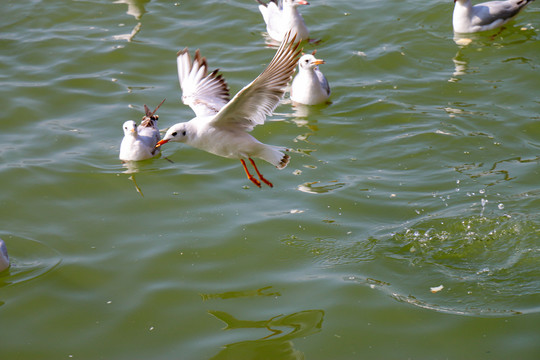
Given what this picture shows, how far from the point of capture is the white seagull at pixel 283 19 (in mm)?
11609

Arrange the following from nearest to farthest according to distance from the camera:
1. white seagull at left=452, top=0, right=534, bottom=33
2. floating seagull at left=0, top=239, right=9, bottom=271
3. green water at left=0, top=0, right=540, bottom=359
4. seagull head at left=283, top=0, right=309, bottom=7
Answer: green water at left=0, top=0, right=540, bottom=359 < floating seagull at left=0, top=239, right=9, bottom=271 < white seagull at left=452, top=0, right=534, bottom=33 < seagull head at left=283, top=0, right=309, bottom=7

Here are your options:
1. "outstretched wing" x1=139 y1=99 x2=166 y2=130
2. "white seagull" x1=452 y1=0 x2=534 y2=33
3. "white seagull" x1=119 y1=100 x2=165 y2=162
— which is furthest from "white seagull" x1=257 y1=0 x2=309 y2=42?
"white seagull" x1=119 y1=100 x2=165 y2=162

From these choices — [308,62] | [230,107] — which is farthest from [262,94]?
[308,62]

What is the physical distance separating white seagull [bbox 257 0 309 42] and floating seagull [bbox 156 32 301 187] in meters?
4.50

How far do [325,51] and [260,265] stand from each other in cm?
544

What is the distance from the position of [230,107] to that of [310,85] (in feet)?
13.0

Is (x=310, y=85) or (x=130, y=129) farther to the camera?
(x=310, y=85)

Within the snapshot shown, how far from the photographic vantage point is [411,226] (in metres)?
7.24

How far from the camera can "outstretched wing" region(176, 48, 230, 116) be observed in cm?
702

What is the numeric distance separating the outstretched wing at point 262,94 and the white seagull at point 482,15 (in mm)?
6195

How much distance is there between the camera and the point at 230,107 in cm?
598

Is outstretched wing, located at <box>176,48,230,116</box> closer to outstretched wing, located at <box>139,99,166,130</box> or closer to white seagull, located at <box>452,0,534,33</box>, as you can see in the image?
outstretched wing, located at <box>139,99,166,130</box>

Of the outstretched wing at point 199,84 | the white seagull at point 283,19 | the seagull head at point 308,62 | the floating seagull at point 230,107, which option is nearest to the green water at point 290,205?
the white seagull at point 283,19

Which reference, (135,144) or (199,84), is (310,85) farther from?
(199,84)
